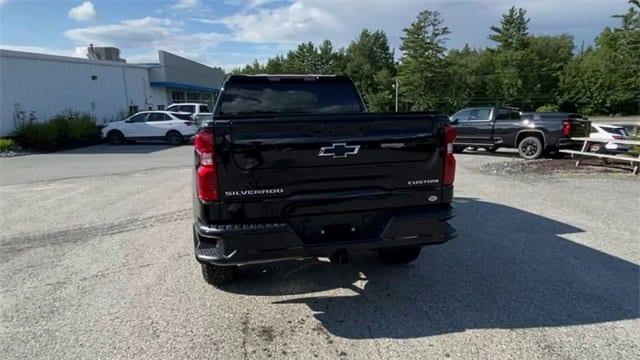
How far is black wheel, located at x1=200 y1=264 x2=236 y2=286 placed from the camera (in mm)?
4242

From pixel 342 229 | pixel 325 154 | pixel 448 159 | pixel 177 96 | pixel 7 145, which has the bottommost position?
pixel 7 145

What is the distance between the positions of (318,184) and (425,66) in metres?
52.3

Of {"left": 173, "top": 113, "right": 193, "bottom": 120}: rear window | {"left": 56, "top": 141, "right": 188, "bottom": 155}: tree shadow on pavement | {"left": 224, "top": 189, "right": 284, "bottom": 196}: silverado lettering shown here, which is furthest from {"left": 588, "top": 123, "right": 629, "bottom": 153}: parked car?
{"left": 173, "top": 113, "right": 193, "bottom": 120}: rear window

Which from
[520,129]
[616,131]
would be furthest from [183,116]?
[616,131]

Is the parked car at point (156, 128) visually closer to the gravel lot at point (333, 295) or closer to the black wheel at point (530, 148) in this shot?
the black wheel at point (530, 148)

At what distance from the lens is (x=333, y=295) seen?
4234 millimetres

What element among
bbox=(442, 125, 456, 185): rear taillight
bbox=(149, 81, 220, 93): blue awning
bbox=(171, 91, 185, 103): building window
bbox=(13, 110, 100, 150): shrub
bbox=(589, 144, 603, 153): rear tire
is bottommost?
bbox=(589, 144, 603, 153): rear tire

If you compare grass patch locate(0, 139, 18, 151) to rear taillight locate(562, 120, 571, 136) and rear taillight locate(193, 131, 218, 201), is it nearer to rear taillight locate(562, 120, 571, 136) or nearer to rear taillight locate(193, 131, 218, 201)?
rear taillight locate(193, 131, 218, 201)

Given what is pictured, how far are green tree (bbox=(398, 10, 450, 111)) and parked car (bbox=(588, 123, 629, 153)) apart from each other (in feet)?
129

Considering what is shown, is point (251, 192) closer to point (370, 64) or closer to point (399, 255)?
point (399, 255)

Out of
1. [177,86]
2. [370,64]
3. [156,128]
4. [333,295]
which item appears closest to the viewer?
[333,295]

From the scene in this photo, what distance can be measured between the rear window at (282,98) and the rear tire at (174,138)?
18531 mm

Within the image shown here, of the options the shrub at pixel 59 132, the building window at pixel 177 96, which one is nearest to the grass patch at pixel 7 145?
the shrub at pixel 59 132

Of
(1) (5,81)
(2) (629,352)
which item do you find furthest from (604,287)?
(1) (5,81)
